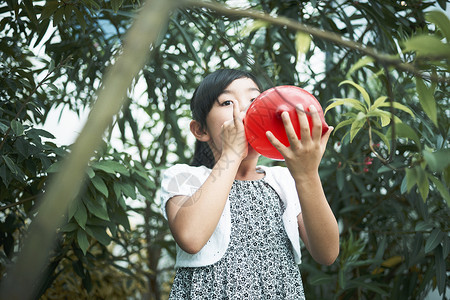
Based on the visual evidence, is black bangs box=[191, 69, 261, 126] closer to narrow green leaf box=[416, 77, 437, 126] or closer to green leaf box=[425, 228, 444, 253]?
narrow green leaf box=[416, 77, 437, 126]

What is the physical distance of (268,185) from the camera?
1.03 meters

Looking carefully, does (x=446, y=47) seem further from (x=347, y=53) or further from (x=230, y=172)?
(x=347, y=53)

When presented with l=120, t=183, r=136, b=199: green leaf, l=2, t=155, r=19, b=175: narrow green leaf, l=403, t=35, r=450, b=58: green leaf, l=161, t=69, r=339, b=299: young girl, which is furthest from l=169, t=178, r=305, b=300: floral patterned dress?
l=403, t=35, r=450, b=58: green leaf

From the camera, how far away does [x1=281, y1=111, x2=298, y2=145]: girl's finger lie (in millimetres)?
686

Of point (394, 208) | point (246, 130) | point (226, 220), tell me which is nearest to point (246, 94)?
point (246, 130)

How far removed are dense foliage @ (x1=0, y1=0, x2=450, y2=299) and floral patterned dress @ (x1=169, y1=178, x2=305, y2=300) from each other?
9.1 inches

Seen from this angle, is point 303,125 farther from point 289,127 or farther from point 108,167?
point 108,167

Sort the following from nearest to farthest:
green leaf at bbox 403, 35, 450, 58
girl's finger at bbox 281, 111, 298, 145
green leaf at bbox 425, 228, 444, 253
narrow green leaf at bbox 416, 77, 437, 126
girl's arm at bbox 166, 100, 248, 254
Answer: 1. green leaf at bbox 403, 35, 450, 58
2. narrow green leaf at bbox 416, 77, 437, 126
3. girl's finger at bbox 281, 111, 298, 145
4. girl's arm at bbox 166, 100, 248, 254
5. green leaf at bbox 425, 228, 444, 253

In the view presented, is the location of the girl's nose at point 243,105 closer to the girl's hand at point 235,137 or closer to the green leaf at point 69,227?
the girl's hand at point 235,137

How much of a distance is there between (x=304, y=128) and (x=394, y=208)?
3.30ft

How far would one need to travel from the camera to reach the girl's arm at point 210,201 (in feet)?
2.70

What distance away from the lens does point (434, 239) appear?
121 centimetres

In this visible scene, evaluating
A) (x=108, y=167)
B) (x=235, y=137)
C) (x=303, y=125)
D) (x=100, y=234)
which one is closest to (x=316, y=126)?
(x=303, y=125)

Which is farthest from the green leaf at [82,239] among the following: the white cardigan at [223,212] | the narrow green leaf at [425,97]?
the narrow green leaf at [425,97]
